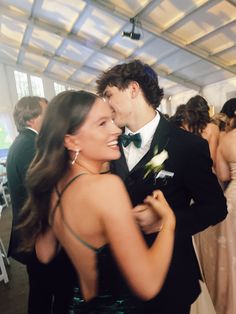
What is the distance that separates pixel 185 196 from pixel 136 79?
0.68m

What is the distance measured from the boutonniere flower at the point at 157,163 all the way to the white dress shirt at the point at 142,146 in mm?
203

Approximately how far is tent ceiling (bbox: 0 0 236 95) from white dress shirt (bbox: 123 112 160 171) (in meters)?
5.23

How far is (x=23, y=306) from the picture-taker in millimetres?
2748

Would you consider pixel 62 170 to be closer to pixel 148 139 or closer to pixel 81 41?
pixel 148 139

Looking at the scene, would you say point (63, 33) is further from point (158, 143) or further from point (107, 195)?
point (107, 195)

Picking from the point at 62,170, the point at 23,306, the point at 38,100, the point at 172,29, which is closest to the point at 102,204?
the point at 62,170

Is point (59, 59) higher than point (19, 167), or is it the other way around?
point (59, 59)

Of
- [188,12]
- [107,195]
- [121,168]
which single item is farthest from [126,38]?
[107,195]

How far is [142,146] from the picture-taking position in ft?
5.06

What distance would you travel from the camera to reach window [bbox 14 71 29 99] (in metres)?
12.4

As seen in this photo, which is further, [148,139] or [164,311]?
[148,139]

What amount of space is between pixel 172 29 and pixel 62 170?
690 cm

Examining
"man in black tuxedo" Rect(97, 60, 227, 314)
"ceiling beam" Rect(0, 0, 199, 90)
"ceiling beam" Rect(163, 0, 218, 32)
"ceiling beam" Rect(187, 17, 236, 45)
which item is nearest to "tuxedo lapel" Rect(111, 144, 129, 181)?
"man in black tuxedo" Rect(97, 60, 227, 314)

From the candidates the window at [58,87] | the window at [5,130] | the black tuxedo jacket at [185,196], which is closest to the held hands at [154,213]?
the black tuxedo jacket at [185,196]
